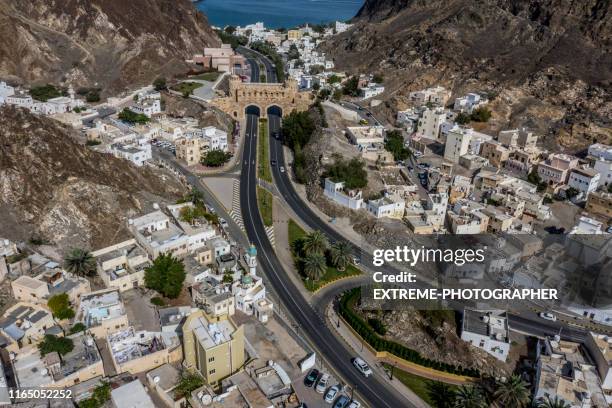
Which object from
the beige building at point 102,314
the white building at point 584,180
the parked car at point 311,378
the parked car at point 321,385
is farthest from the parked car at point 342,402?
the white building at point 584,180

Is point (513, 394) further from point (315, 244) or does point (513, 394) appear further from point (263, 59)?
point (263, 59)

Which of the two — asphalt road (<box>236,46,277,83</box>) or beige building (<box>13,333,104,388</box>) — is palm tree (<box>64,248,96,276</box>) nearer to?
beige building (<box>13,333,104,388</box>)

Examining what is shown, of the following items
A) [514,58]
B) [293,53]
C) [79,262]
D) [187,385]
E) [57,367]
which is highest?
[293,53]

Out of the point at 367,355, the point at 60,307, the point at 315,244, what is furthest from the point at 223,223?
the point at 367,355

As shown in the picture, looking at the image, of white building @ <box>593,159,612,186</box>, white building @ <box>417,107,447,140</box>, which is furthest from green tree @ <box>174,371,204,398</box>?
white building @ <box>593,159,612,186</box>

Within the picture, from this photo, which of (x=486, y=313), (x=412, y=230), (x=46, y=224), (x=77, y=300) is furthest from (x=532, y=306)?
(x=46, y=224)
